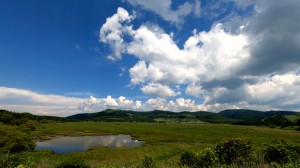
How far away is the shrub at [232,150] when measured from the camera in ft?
81.8

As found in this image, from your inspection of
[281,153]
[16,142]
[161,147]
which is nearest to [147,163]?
[281,153]

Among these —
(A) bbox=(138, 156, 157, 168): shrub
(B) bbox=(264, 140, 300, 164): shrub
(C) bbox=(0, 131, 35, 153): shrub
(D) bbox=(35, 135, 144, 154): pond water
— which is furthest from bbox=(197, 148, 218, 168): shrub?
(D) bbox=(35, 135, 144, 154): pond water

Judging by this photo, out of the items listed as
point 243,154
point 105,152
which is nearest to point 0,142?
point 105,152

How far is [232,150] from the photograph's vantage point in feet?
83.3

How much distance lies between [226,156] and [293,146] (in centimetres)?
669

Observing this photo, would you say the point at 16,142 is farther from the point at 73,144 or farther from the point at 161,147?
the point at 161,147

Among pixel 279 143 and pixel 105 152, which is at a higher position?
pixel 279 143

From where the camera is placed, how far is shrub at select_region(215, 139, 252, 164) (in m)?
24.9

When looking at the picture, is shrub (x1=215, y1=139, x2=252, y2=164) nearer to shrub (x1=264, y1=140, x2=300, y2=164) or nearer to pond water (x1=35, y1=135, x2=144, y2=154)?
shrub (x1=264, y1=140, x2=300, y2=164)

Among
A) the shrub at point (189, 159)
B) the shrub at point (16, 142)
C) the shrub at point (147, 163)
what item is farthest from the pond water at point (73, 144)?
the shrub at point (147, 163)

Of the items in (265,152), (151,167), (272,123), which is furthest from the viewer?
(272,123)

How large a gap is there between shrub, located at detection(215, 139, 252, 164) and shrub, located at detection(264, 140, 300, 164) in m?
1.93

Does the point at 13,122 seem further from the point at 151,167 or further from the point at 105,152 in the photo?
Answer: the point at 151,167

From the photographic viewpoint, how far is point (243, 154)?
2473cm
